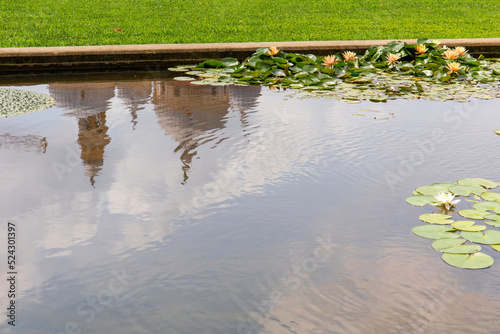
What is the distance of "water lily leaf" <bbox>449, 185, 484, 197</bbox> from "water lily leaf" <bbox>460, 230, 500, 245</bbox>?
20.5 inches

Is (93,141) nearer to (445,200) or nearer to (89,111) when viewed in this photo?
(89,111)

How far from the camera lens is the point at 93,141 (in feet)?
15.4

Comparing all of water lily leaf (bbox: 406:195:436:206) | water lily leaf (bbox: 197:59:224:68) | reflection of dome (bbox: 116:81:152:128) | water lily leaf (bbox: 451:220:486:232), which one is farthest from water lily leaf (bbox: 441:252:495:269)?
water lily leaf (bbox: 197:59:224:68)

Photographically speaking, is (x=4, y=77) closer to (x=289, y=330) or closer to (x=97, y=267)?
(x=97, y=267)

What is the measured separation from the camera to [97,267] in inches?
109

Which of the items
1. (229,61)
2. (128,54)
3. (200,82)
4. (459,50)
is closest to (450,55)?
(459,50)

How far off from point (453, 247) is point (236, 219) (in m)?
1.18

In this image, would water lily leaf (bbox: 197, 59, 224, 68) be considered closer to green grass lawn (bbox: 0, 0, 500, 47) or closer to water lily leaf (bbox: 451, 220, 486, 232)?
green grass lawn (bbox: 0, 0, 500, 47)

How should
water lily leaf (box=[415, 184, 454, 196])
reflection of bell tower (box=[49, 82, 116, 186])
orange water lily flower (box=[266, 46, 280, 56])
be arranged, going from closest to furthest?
water lily leaf (box=[415, 184, 454, 196]) < reflection of bell tower (box=[49, 82, 116, 186]) < orange water lily flower (box=[266, 46, 280, 56])

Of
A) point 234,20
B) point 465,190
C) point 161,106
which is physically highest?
point 234,20

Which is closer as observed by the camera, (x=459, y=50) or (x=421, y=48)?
(x=459, y=50)

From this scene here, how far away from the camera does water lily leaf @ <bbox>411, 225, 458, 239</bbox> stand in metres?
3.11

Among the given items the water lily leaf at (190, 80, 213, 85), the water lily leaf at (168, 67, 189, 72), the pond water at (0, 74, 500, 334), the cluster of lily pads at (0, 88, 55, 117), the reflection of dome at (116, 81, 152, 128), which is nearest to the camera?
the pond water at (0, 74, 500, 334)

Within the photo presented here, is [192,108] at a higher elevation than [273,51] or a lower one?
lower
